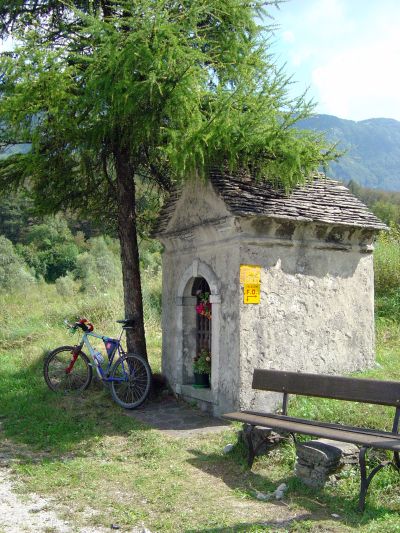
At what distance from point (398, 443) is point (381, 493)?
2.48ft

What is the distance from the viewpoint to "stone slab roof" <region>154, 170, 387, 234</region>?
26.6 ft

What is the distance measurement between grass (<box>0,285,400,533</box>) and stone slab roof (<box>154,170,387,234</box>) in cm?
250

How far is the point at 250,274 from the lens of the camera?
26.6ft

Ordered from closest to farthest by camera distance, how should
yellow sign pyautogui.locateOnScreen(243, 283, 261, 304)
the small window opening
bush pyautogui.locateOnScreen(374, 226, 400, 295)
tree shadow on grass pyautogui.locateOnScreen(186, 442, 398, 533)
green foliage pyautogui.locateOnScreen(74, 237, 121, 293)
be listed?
tree shadow on grass pyautogui.locateOnScreen(186, 442, 398, 533) < yellow sign pyautogui.locateOnScreen(243, 283, 261, 304) < the small window opening < bush pyautogui.locateOnScreen(374, 226, 400, 295) < green foliage pyautogui.locateOnScreen(74, 237, 121, 293)

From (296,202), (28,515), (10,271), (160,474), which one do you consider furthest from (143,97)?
(10,271)

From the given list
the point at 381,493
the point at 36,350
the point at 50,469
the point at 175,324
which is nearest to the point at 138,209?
the point at 175,324

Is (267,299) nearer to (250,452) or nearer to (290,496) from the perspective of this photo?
(250,452)

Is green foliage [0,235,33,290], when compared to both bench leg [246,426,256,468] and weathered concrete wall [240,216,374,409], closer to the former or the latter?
weathered concrete wall [240,216,374,409]

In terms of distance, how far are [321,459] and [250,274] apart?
10.7 feet

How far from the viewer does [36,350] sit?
13.8 m

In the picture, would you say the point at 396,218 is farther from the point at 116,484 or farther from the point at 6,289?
the point at 116,484

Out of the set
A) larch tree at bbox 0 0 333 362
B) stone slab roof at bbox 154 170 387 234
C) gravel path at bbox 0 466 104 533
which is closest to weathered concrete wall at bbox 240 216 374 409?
stone slab roof at bbox 154 170 387 234

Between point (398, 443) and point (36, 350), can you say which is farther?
point (36, 350)

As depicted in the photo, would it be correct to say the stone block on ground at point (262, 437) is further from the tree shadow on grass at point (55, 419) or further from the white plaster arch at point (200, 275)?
the white plaster arch at point (200, 275)
